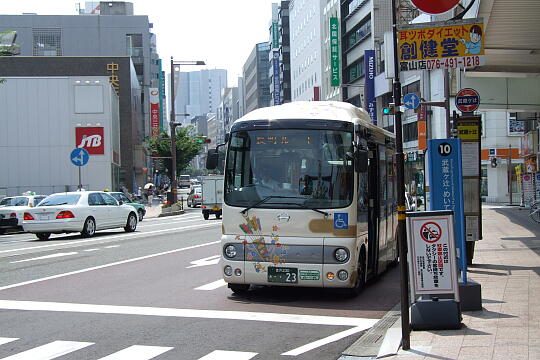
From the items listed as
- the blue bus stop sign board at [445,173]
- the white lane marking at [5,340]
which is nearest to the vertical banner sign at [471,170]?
the blue bus stop sign board at [445,173]

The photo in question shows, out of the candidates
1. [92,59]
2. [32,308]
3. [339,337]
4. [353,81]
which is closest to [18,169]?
[92,59]

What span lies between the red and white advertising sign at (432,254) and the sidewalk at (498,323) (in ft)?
1.69

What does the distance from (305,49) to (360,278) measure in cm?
9422

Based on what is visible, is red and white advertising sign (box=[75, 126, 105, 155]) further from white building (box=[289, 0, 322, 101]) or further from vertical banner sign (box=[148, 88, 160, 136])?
white building (box=[289, 0, 322, 101])

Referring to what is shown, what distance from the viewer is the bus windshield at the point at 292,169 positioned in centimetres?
1094

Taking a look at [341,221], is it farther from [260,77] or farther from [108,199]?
[260,77]

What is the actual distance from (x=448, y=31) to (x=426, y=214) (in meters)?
2.14

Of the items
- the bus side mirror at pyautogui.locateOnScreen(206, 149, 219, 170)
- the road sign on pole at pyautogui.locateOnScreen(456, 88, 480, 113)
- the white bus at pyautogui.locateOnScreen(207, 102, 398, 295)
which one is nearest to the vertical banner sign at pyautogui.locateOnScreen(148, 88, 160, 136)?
the road sign on pole at pyautogui.locateOnScreen(456, 88, 480, 113)

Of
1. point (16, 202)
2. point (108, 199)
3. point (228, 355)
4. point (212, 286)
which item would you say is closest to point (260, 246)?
point (212, 286)

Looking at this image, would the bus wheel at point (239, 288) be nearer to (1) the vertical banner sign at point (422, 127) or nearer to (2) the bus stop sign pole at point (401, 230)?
(2) the bus stop sign pole at point (401, 230)

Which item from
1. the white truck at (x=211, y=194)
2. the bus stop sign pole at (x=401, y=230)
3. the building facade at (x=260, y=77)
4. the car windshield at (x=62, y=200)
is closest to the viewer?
the bus stop sign pole at (x=401, y=230)

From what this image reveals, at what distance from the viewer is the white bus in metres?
10.8

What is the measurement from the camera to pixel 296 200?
36.0 feet

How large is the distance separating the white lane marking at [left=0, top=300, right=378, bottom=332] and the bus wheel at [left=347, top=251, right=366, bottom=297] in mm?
1480
